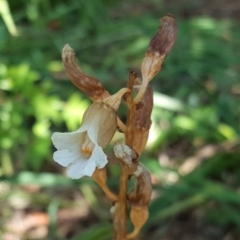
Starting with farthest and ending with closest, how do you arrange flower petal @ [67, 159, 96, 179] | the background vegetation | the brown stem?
the background vegetation
the brown stem
flower petal @ [67, 159, 96, 179]

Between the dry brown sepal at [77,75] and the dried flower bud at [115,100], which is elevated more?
the dry brown sepal at [77,75]

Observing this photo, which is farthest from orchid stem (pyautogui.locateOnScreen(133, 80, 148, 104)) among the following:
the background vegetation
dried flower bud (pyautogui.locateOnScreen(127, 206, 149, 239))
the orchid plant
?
the background vegetation

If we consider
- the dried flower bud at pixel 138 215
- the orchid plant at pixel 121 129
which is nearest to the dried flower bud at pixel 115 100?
the orchid plant at pixel 121 129

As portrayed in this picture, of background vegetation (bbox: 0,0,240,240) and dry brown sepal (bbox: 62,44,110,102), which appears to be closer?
dry brown sepal (bbox: 62,44,110,102)

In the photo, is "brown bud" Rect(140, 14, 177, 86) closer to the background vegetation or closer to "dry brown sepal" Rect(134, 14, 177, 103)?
"dry brown sepal" Rect(134, 14, 177, 103)

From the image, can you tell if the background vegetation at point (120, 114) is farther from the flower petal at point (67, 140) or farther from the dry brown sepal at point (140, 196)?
the flower petal at point (67, 140)

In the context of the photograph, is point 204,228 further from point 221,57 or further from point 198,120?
point 221,57

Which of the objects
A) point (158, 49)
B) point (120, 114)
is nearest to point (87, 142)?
point (158, 49)
